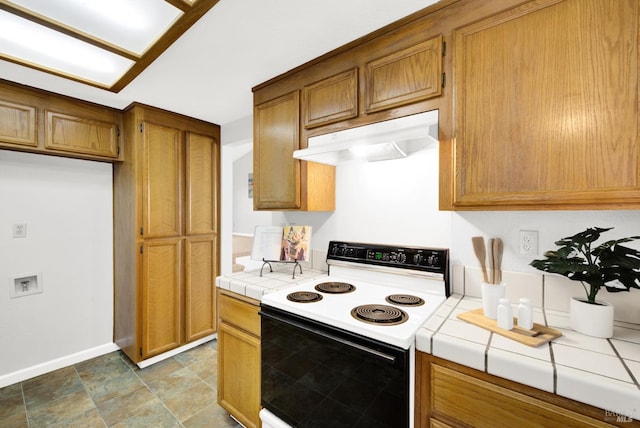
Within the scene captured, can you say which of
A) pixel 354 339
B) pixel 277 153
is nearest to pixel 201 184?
pixel 277 153

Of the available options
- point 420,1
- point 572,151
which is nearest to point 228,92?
point 420,1

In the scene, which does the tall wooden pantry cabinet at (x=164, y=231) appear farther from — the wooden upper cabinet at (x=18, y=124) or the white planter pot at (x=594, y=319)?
the white planter pot at (x=594, y=319)

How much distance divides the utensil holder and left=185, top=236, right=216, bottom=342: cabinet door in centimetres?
251

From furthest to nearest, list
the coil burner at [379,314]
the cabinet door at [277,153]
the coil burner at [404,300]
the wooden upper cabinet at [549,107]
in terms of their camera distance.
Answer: the cabinet door at [277,153] < the coil burner at [404,300] < the coil burner at [379,314] < the wooden upper cabinet at [549,107]

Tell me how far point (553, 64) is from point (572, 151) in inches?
12.8

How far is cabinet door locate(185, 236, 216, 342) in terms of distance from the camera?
270 centimetres

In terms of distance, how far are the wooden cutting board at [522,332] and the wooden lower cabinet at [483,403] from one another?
17 centimetres

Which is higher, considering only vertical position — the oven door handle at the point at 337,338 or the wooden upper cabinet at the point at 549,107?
the wooden upper cabinet at the point at 549,107

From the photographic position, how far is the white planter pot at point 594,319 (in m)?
0.95

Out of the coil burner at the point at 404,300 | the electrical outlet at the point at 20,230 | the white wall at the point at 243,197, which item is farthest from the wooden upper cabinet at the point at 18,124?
the white wall at the point at 243,197

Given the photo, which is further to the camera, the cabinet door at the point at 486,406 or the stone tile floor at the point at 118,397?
the stone tile floor at the point at 118,397

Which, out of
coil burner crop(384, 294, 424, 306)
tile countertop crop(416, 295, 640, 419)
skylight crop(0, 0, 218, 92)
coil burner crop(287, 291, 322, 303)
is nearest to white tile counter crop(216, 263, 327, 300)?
coil burner crop(287, 291, 322, 303)

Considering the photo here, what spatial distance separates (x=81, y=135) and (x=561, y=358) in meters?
3.28

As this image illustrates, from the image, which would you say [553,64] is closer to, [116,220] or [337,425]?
[337,425]
